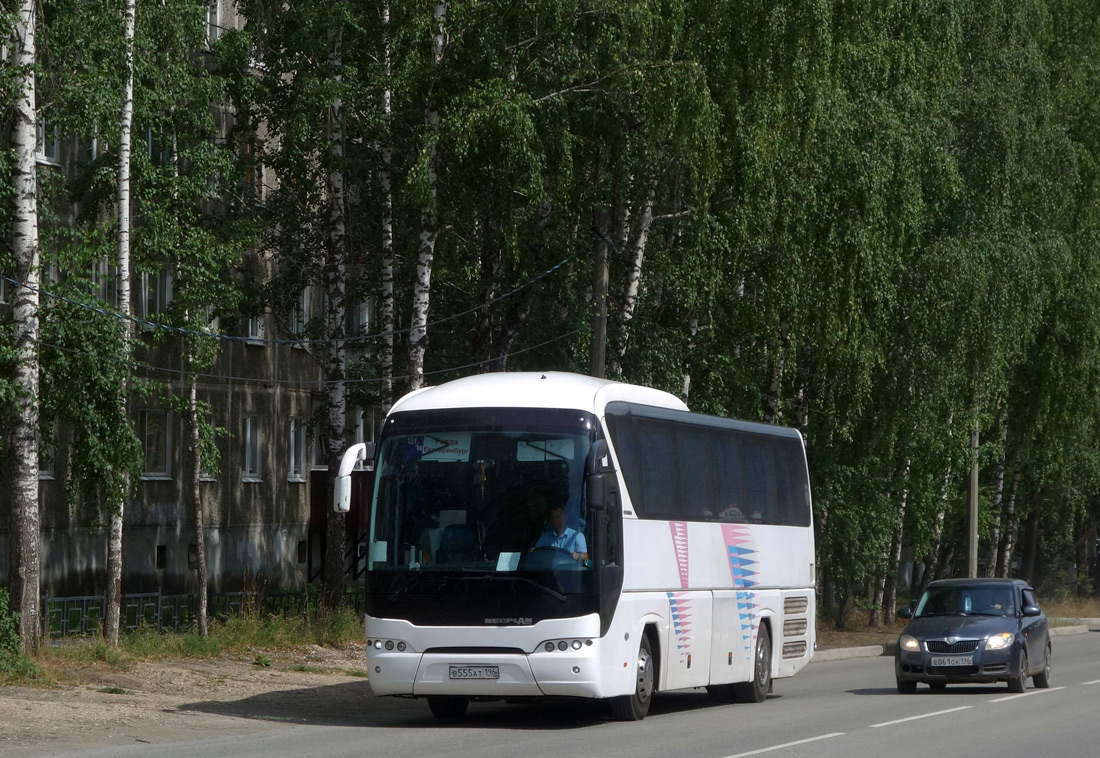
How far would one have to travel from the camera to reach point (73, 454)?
2212cm

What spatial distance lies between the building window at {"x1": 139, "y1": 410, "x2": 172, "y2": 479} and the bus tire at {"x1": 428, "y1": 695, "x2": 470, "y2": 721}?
2464 centimetres

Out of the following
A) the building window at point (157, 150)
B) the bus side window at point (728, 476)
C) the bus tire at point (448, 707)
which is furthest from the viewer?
the building window at point (157, 150)

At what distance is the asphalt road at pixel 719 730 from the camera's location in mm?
13914

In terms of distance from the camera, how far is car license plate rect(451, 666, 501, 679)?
15891 mm

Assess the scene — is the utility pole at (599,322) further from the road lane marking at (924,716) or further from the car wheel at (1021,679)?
the road lane marking at (924,716)

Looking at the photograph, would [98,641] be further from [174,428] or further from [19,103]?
[174,428]

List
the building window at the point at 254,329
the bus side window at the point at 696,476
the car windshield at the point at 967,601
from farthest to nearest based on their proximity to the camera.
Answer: the building window at the point at 254,329
the car windshield at the point at 967,601
the bus side window at the point at 696,476

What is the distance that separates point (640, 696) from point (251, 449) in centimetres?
2994

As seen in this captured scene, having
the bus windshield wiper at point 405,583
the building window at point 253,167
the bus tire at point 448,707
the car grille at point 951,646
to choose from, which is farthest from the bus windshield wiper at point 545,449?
the building window at point 253,167

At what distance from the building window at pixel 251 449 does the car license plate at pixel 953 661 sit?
2711cm

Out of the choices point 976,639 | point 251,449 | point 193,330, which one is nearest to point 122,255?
point 193,330

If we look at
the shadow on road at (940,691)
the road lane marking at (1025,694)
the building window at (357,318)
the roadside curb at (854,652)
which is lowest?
the roadside curb at (854,652)

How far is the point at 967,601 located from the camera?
2289cm

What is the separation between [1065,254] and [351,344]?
1701 cm
